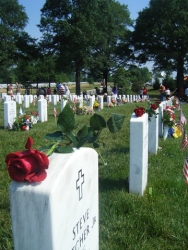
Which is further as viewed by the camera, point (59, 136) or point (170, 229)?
point (170, 229)

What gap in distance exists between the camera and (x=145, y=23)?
42.7 meters

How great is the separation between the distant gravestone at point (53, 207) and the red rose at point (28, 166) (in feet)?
0.13

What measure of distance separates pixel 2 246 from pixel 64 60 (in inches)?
1499

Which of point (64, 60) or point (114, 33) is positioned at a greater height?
point (114, 33)

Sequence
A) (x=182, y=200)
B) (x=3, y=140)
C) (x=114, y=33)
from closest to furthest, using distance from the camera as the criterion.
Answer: (x=182, y=200) < (x=3, y=140) < (x=114, y=33)

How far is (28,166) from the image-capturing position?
1.50 metres

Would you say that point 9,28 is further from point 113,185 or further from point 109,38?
point 113,185

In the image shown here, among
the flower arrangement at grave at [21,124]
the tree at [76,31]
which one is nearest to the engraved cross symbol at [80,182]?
the flower arrangement at grave at [21,124]

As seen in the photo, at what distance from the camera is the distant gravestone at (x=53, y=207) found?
151 cm

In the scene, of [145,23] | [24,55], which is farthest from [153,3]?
[24,55]

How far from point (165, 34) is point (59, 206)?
138ft

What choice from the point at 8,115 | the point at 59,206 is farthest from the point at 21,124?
the point at 59,206

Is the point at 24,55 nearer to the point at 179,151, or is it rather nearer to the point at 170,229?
the point at 179,151

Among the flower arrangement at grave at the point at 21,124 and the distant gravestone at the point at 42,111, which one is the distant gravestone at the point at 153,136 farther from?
the distant gravestone at the point at 42,111
